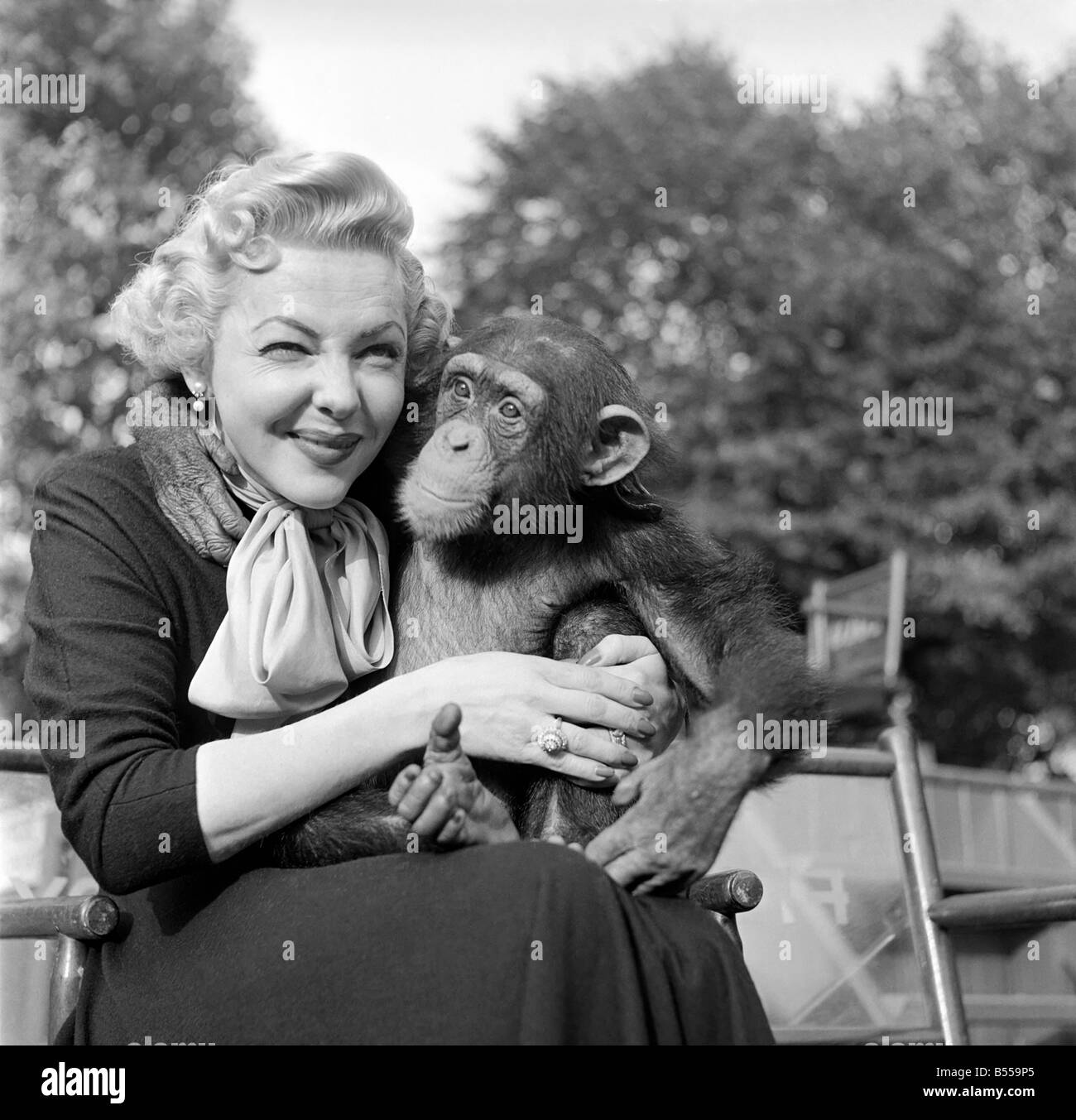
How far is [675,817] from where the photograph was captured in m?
2.15

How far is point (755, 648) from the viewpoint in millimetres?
2410

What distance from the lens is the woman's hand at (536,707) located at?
7.34 feet

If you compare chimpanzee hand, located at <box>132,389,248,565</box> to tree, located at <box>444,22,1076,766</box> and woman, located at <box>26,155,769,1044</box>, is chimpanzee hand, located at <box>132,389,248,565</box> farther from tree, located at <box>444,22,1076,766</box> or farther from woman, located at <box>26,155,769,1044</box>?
tree, located at <box>444,22,1076,766</box>

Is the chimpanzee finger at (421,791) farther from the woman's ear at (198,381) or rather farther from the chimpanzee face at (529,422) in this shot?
the woman's ear at (198,381)

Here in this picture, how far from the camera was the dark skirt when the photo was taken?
1855 mm

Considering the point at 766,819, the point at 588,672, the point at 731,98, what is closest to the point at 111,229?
the point at 731,98

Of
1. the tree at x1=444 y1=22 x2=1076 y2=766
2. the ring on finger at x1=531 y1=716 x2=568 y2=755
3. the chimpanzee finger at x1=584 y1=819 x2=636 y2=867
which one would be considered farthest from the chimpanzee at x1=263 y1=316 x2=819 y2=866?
the tree at x1=444 y1=22 x2=1076 y2=766

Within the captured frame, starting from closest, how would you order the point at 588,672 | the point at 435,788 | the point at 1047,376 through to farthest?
1. the point at 435,788
2. the point at 588,672
3. the point at 1047,376

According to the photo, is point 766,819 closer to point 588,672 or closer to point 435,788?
point 588,672

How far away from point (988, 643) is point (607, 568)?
15.7 metres

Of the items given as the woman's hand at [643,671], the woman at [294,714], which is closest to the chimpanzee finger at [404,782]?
the woman at [294,714]

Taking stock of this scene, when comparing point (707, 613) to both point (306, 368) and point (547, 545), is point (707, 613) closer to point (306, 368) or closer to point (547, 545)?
point (547, 545)

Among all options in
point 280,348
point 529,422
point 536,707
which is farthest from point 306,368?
point 536,707
